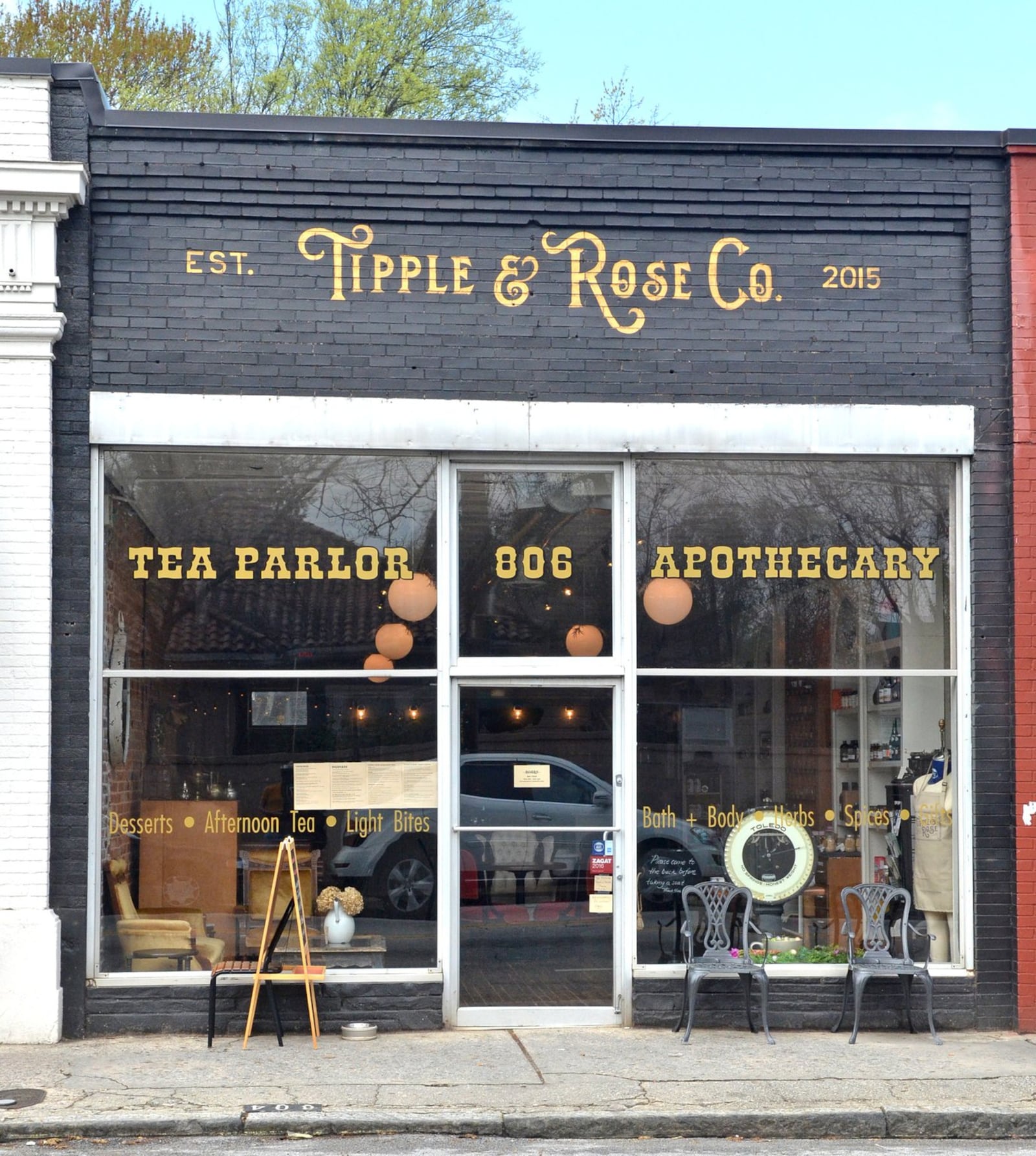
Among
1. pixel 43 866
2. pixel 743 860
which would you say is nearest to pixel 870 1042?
pixel 743 860

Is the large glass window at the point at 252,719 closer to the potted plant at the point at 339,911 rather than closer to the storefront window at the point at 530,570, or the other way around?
the potted plant at the point at 339,911

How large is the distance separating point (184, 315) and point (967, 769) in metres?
6.20

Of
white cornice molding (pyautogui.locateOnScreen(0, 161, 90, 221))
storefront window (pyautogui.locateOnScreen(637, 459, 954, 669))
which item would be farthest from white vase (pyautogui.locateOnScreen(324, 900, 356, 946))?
white cornice molding (pyautogui.locateOnScreen(0, 161, 90, 221))

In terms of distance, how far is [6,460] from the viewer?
9.64 metres

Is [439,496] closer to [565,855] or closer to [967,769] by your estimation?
[565,855]

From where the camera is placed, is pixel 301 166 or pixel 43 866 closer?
pixel 43 866

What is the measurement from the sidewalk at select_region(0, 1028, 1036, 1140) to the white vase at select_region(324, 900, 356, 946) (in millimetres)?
670

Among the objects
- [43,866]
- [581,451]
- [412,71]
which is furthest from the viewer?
[412,71]

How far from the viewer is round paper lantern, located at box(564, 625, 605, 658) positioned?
10078mm

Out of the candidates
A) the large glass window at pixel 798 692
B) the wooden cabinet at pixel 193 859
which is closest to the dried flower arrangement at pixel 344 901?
the wooden cabinet at pixel 193 859

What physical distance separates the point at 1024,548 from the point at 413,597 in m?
4.22

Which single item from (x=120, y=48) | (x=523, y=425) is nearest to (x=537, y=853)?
(x=523, y=425)

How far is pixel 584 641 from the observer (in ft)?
33.1

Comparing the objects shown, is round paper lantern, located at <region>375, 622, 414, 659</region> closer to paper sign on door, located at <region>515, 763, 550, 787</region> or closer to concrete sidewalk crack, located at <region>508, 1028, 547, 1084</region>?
paper sign on door, located at <region>515, 763, 550, 787</region>
